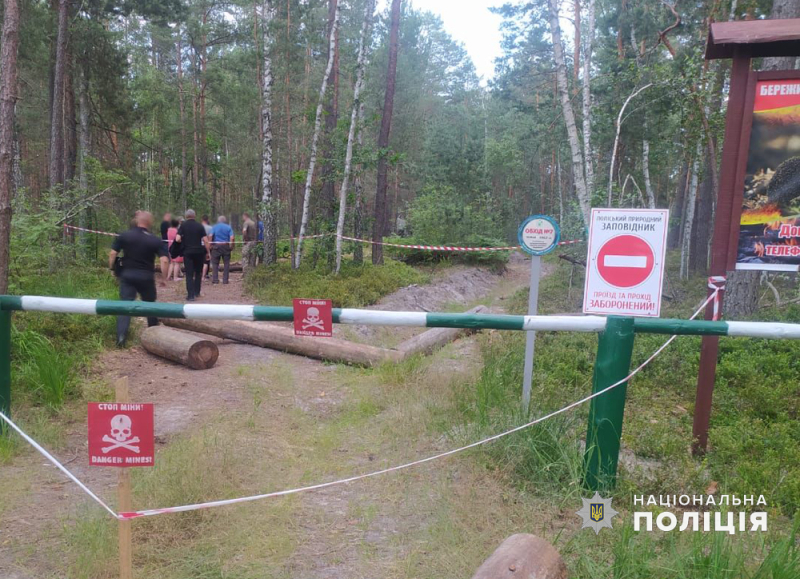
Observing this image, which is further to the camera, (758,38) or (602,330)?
(758,38)

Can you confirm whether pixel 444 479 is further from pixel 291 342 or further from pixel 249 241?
pixel 249 241

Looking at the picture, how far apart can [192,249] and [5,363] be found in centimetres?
778

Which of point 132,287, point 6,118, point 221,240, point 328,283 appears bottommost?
point 328,283

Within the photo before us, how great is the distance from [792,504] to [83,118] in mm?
23250

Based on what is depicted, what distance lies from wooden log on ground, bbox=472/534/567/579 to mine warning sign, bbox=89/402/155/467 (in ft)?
5.73

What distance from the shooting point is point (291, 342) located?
337 inches

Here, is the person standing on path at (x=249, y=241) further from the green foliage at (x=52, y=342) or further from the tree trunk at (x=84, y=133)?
the green foliage at (x=52, y=342)

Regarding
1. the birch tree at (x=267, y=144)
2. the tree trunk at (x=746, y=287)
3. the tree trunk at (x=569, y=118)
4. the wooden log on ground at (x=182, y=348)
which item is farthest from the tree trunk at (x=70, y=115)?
the tree trunk at (x=746, y=287)

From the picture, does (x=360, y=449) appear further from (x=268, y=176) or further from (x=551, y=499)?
(x=268, y=176)

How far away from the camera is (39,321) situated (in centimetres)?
708

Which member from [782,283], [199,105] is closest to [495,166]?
[199,105]

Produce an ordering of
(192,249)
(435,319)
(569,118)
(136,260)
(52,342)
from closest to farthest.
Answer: (435,319), (52,342), (136,260), (192,249), (569,118)

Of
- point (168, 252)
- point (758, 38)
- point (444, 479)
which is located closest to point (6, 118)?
point (168, 252)

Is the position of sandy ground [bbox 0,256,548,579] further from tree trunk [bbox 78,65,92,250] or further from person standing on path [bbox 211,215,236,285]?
tree trunk [bbox 78,65,92,250]
